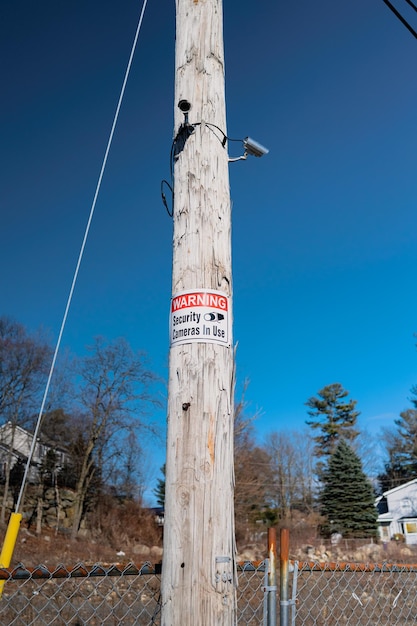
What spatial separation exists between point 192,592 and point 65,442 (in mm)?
24739

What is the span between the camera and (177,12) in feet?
8.46

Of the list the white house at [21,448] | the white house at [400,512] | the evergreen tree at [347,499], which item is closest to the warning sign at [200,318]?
the white house at [21,448]

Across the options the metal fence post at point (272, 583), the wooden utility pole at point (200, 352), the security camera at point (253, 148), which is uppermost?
the security camera at point (253, 148)

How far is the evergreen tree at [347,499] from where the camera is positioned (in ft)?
102

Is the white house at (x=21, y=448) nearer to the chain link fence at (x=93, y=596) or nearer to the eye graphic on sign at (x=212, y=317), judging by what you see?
the chain link fence at (x=93, y=596)

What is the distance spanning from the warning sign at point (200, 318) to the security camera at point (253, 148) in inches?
34.1

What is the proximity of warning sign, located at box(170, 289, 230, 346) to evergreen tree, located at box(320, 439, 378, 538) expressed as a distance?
3239 centimetres

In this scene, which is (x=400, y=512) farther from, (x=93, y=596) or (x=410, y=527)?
(x=93, y=596)

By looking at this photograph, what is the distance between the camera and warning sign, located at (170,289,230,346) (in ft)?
6.30

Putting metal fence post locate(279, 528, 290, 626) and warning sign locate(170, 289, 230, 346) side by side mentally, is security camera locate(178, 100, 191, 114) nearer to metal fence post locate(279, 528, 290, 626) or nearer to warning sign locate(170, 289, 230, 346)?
warning sign locate(170, 289, 230, 346)

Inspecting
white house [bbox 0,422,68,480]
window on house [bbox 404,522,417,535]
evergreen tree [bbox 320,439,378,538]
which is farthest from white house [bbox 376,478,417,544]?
white house [bbox 0,422,68,480]

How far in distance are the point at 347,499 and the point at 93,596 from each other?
2596 cm

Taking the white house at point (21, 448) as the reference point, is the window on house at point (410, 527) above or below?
below

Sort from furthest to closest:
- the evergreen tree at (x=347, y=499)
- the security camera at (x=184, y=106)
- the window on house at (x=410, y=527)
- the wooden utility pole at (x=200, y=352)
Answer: the window on house at (x=410, y=527), the evergreen tree at (x=347, y=499), the security camera at (x=184, y=106), the wooden utility pole at (x=200, y=352)
